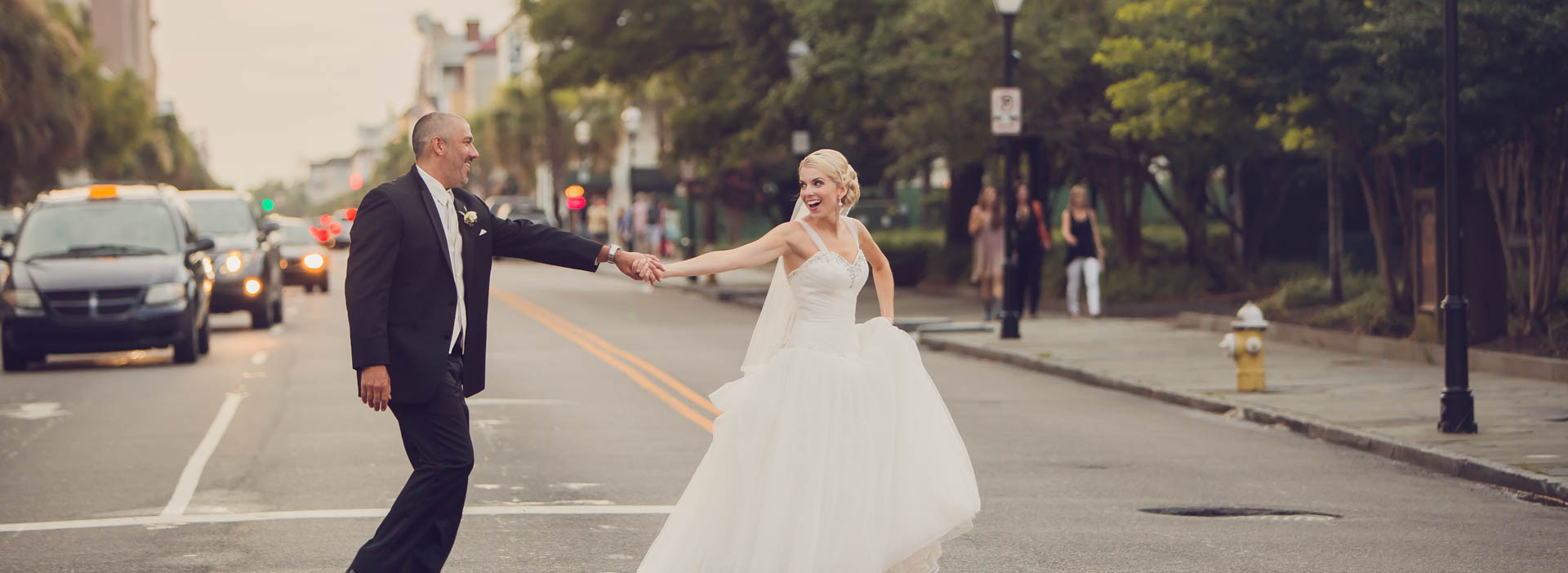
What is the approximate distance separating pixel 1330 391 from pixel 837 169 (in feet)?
31.1

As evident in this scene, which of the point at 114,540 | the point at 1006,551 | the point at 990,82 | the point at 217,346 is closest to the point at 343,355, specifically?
the point at 217,346

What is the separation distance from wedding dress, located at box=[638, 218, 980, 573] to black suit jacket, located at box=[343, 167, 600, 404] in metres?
1.01

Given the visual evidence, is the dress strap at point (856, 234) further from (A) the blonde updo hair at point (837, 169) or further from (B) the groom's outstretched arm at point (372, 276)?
(B) the groom's outstretched arm at point (372, 276)

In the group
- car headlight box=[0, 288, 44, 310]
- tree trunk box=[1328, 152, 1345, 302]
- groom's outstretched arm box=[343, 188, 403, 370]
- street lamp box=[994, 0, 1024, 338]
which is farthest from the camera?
tree trunk box=[1328, 152, 1345, 302]

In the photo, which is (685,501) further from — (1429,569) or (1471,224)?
(1471,224)

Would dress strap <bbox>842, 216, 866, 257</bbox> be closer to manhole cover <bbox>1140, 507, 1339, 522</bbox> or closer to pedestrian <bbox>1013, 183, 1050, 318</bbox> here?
manhole cover <bbox>1140, 507, 1339, 522</bbox>

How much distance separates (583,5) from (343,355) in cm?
1903

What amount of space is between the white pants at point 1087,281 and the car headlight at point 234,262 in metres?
10.8

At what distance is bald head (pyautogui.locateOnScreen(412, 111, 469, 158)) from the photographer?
21.4 feet

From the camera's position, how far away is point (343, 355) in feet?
66.4

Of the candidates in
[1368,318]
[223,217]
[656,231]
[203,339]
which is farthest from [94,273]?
[656,231]

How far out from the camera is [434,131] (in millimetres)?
6523

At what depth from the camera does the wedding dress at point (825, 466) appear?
21.4 feet

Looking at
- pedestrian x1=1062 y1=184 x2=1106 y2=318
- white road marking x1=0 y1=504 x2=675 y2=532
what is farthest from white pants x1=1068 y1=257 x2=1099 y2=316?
white road marking x1=0 y1=504 x2=675 y2=532
